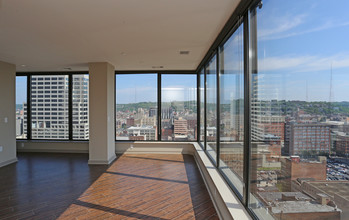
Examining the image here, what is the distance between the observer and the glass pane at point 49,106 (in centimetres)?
722

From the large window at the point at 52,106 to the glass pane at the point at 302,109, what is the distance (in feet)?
21.4

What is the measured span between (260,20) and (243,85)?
0.71 m

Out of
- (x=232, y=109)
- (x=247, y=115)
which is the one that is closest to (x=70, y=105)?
(x=232, y=109)

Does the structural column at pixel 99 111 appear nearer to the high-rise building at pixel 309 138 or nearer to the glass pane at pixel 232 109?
the glass pane at pixel 232 109

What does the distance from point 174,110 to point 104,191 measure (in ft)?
12.7

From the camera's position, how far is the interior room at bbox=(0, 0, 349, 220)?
120 centimetres

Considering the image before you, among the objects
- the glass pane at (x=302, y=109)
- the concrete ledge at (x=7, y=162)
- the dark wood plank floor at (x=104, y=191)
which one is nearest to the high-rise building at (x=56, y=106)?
the concrete ledge at (x=7, y=162)

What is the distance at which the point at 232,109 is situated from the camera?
9.55ft

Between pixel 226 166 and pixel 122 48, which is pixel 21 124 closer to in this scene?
pixel 122 48

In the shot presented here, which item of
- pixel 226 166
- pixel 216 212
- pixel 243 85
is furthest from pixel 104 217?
pixel 243 85

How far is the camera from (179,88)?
23.1ft

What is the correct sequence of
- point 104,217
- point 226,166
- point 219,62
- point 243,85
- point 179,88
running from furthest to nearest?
point 179,88
point 219,62
point 226,166
point 104,217
point 243,85

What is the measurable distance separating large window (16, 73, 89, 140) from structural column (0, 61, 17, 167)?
1.40 meters

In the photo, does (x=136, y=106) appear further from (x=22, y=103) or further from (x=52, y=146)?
(x=22, y=103)
